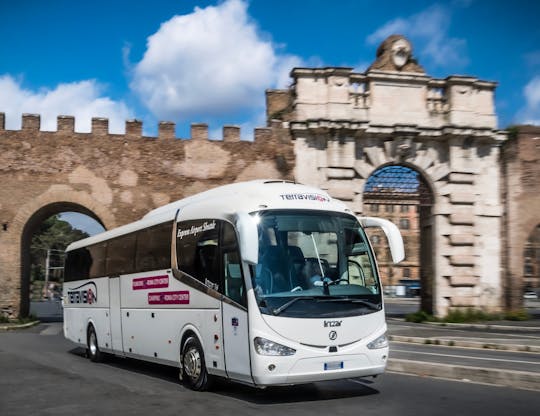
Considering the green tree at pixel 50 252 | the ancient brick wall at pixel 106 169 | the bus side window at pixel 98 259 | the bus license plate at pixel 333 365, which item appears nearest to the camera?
the bus license plate at pixel 333 365

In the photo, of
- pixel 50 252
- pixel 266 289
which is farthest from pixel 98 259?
pixel 50 252

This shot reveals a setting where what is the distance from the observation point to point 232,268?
8.66m

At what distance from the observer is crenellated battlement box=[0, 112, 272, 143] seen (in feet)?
75.5

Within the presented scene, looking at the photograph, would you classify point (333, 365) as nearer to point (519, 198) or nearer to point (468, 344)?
point (468, 344)

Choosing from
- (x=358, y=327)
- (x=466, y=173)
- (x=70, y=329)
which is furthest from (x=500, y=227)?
(x=358, y=327)

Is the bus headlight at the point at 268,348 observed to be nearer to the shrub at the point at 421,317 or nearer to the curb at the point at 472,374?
the curb at the point at 472,374

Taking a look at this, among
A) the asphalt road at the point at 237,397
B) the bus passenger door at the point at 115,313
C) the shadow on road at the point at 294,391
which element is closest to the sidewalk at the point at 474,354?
the asphalt road at the point at 237,397

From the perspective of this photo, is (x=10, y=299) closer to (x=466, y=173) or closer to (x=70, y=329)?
(x=70, y=329)

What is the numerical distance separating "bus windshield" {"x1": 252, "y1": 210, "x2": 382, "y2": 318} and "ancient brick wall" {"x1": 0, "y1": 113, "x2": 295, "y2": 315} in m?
14.7

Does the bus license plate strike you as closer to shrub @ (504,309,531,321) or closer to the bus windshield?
the bus windshield

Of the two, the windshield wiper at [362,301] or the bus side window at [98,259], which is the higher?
the bus side window at [98,259]

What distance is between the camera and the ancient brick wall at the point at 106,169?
22.7m

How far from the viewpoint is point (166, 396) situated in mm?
8812

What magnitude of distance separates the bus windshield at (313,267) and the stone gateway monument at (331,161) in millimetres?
14383
